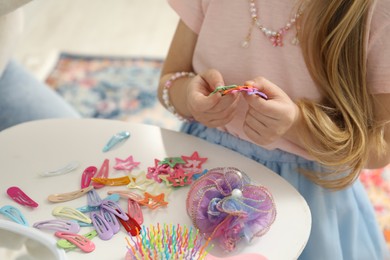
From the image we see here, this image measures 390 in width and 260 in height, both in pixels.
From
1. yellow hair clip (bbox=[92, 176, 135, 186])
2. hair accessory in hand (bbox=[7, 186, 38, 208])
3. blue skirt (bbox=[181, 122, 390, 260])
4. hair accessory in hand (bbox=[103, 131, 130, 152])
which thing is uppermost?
hair accessory in hand (bbox=[7, 186, 38, 208])

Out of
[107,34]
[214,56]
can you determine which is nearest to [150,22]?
[107,34]

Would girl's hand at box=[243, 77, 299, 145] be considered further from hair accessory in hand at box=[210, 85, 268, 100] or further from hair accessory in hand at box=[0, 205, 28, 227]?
hair accessory in hand at box=[0, 205, 28, 227]

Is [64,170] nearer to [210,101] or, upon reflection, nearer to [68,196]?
[68,196]

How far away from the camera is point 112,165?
746 millimetres

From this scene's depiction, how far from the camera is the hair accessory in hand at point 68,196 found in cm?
68

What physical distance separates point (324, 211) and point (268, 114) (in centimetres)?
20

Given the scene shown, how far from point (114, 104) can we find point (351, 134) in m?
1.14

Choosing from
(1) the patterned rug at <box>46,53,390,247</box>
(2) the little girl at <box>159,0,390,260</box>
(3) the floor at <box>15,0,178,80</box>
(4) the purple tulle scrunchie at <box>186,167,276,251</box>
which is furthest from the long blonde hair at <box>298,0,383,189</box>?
(3) the floor at <box>15,0,178,80</box>

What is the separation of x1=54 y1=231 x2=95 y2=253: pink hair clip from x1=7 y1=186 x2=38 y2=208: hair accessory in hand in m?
0.06

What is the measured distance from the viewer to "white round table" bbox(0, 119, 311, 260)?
2.07ft

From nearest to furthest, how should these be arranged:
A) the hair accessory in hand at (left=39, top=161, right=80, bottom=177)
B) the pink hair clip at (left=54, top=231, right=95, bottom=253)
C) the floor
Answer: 1. the pink hair clip at (left=54, top=231, right=95, bottom=253)
2. the hair accessory in hand at (left=39, top=161, right=80, bottom=177)
3. the floor

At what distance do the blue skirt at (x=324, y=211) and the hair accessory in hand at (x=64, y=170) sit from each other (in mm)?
225

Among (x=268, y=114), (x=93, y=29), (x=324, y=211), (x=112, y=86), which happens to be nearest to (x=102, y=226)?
(x=268, y=114)

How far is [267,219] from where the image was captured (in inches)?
25.0
